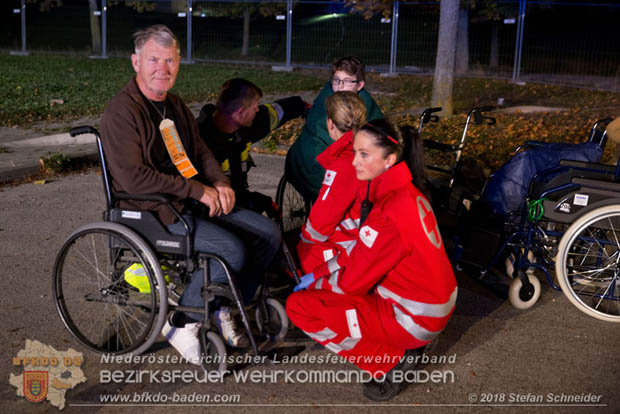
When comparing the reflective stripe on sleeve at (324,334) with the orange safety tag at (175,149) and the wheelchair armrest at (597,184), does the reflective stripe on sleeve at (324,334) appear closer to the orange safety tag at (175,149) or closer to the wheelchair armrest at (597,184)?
the orange safety tag at (175,149)

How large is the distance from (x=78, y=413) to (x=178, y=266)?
2.88 feet

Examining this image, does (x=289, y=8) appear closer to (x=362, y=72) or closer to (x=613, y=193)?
(x=362, y=72)

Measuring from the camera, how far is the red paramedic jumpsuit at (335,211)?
3926 mm

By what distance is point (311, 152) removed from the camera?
4.91m

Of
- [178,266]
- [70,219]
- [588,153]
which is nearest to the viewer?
[178,266]

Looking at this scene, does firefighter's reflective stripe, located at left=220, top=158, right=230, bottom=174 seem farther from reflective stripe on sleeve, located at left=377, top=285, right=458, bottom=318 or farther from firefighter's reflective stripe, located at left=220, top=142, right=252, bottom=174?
reflective stripe on sleeve, located at left=377, top=285, right=458, bottom=318

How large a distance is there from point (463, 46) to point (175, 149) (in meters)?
15.8

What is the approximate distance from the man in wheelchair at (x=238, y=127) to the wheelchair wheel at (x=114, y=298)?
1.03 metres

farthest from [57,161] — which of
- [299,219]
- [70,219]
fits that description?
[299,219]

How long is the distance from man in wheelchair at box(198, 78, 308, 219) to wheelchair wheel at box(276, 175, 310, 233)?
1.76ft

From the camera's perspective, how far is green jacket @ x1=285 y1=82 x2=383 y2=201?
16.0ft

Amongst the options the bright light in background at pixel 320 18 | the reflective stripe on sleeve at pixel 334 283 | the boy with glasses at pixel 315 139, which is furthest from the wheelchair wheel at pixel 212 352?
the bright light in background at pixel 320 18

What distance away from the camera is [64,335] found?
409 centimetres

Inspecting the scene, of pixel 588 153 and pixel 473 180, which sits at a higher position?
pixel 588 153
